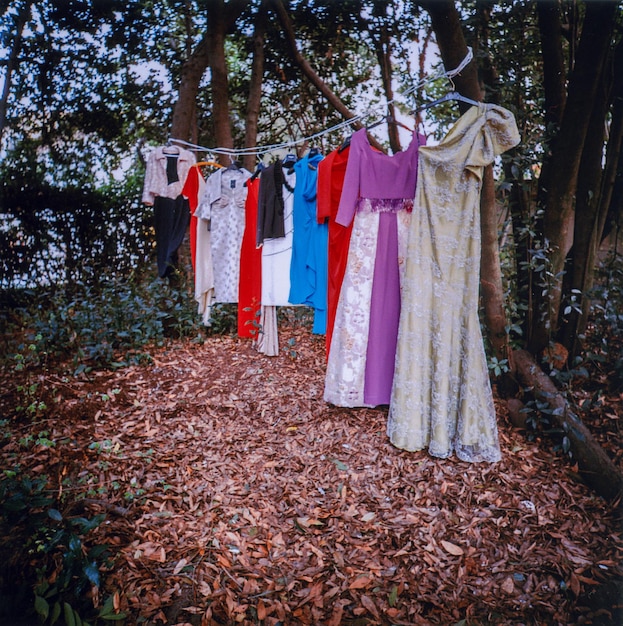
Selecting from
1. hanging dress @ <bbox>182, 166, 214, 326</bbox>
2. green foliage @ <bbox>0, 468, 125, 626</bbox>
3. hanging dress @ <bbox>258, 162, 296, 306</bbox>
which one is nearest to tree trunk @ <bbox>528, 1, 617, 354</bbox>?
hanging dress @ <bbox>258, 162, 296, 306</bbox>

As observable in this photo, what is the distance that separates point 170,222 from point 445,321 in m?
2.68

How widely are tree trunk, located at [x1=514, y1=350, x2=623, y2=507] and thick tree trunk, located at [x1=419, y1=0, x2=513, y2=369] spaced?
0.13 m

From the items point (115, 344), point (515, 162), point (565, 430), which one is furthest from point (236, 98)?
point (565, 430)

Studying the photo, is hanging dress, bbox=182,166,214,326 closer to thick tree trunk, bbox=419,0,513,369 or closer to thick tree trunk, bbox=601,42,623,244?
thick tree trunk, bbox=419,0,513,369

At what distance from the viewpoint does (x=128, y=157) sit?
18.9ft

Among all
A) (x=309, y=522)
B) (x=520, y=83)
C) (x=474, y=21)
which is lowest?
(x=309, y=522)

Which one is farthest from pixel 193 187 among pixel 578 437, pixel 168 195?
pixel 578 437

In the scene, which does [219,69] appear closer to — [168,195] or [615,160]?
[168,195]

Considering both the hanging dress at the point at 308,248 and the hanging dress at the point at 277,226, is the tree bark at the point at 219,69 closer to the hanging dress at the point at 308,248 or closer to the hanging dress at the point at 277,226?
the hanging dress at the point at 277,226

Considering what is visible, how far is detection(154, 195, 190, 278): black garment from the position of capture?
4.11m

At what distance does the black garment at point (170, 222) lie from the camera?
4.11 m

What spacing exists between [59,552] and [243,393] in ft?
5.46

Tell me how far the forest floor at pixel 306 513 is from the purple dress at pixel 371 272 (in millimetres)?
347

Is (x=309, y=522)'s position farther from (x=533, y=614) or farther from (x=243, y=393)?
(x=243, y=393)
